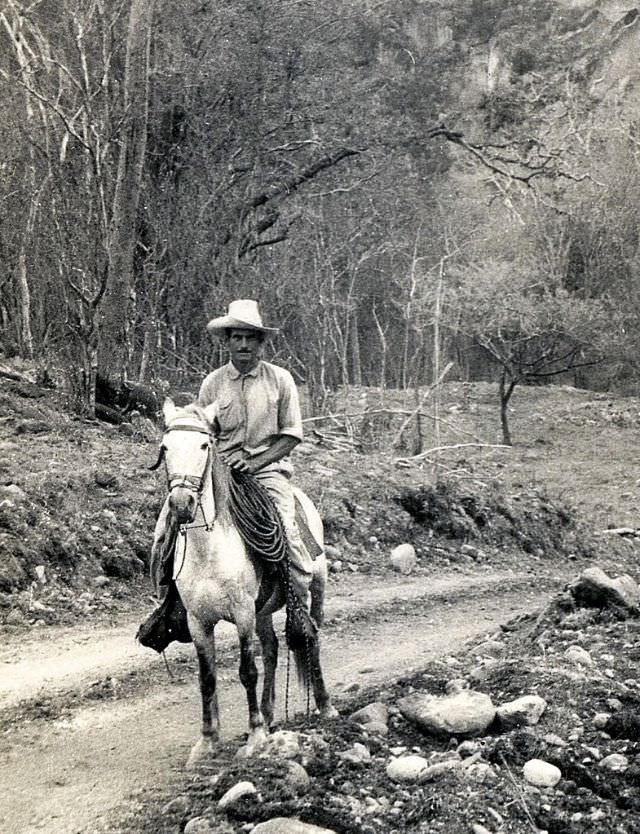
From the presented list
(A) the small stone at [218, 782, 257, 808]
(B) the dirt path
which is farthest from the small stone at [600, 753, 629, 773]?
(B) the dirt path

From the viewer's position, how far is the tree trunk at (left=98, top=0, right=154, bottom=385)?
15977 mm

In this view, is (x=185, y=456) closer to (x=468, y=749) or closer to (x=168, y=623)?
(x=168, y=623)

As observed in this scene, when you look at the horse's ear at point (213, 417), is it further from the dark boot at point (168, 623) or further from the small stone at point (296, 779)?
the small stone at point (296, 779)

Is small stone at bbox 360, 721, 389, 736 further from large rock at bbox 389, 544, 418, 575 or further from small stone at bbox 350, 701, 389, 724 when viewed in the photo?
large rock at bbox 389, 544, 418, 575

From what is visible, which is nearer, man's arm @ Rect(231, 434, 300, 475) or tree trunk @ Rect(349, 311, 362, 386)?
man's arm @ Rect(231, 434, 300, 475)

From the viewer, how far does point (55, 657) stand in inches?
332

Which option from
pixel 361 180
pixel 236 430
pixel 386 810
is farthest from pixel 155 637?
pixel 361 180

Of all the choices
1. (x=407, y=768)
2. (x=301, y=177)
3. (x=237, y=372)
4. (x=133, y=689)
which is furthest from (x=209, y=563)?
(x=301, y=177)

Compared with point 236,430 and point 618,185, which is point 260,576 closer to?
point 236,430

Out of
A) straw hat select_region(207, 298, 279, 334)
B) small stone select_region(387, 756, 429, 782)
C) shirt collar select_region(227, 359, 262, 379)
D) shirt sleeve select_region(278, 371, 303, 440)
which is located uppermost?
straw hat select_region(207, 298, 279, 334)

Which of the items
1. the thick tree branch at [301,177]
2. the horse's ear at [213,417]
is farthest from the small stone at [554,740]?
the thick tree branch at [301,177]

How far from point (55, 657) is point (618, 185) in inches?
1052

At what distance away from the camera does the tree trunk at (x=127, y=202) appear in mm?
15977

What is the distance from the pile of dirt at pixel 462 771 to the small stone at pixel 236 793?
12 mm
